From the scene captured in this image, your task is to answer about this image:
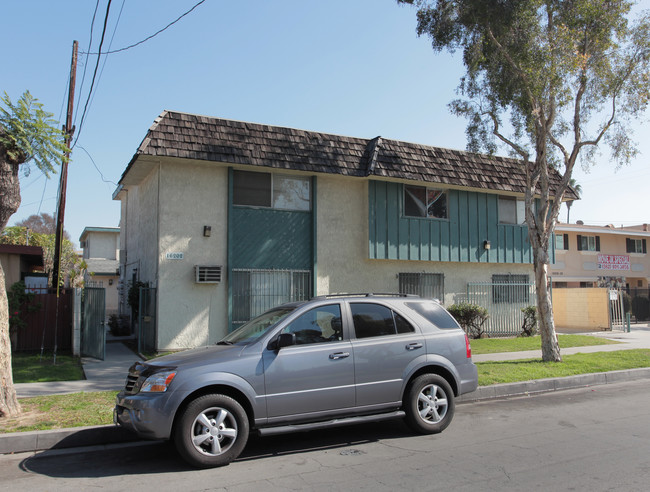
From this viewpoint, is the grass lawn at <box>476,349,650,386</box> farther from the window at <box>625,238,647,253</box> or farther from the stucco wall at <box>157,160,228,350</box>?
the window at <box>625,238,647,253</box>

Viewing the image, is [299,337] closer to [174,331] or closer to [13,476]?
[13,476]

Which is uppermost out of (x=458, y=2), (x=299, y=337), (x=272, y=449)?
(x=458, y=2)

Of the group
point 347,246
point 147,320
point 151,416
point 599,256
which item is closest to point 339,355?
point 151,416

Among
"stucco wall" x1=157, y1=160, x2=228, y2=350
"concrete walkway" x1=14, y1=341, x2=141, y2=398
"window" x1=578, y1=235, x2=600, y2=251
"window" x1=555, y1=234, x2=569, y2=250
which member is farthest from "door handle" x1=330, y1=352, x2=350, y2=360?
"window" x1=578, y1=235, x2=600, y2=251

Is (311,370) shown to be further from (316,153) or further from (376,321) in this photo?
(316,153)

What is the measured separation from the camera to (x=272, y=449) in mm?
6031

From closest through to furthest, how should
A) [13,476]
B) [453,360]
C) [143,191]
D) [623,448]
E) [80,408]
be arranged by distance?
[13,476] < [623,448] < [453,360] < [80,408] < [143,191]

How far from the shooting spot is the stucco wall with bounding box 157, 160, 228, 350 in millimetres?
13039

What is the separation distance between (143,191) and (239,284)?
5015mm

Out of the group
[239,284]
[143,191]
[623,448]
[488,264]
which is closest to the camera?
[623,448]

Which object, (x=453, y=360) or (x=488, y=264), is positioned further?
(x=488, y=264)

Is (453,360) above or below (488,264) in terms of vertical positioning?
below

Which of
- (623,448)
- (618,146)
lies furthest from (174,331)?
(618,146)

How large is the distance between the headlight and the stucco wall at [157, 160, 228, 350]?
25.1 feet
